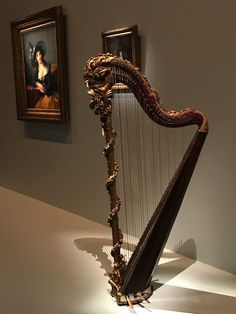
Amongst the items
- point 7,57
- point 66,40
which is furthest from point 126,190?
point 7,57

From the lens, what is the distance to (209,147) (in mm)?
2227

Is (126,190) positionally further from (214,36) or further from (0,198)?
(0,198)

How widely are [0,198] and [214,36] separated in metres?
2.49

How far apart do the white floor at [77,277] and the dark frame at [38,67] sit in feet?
2.82

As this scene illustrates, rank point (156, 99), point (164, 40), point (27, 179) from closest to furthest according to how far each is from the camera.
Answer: point (156, 99) < point (164, 40) < point (27, 179)

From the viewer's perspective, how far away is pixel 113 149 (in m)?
1.84

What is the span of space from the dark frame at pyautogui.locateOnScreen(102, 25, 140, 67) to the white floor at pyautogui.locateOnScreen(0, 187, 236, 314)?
1.11 meters

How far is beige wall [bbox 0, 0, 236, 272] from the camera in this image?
6.98 feet

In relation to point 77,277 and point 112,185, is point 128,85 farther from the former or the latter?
point 77,277

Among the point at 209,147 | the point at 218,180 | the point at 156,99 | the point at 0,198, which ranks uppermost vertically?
the point at 156,99

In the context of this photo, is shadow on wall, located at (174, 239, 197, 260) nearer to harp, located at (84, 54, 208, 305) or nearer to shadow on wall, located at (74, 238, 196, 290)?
shadow on wall, located at (74, 238, 196, 290)

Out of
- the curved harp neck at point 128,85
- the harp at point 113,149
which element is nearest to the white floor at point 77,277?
the harp at point 113,149

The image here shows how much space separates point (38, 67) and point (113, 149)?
1.86m

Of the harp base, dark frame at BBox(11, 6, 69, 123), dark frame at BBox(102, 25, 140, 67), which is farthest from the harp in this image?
dark frame at BBox(11, 6, 69, 123)
